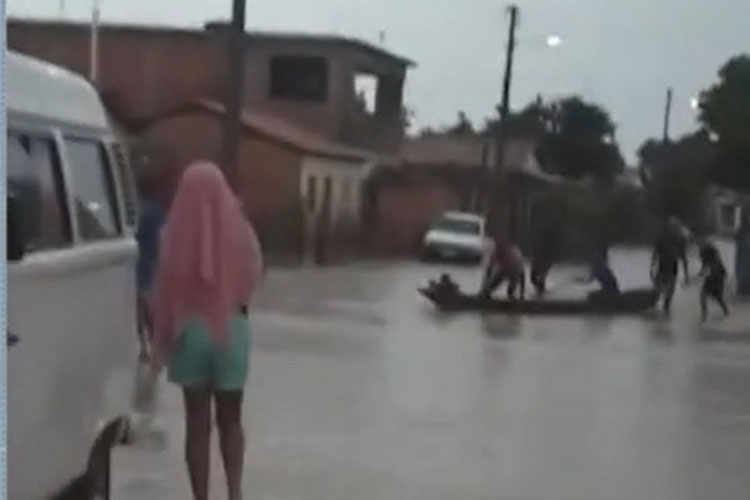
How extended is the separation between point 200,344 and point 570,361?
12.7m

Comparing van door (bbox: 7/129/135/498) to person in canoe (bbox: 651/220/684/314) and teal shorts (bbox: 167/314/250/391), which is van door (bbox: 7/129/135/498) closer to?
teal shorts (bbox: 167/314/250/391)

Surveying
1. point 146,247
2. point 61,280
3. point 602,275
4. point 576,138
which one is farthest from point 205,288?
point 576,138

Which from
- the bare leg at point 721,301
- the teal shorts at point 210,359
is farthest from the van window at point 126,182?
the bare leg at point 721,301

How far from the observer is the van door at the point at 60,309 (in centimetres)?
656

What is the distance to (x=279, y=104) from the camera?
199 feet

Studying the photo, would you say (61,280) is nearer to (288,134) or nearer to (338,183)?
(288,134)

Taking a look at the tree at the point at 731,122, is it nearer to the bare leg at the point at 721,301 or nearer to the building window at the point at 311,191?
the building window at the point at 311,191

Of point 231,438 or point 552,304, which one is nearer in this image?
point 231,438

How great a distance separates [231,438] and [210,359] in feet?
1.73

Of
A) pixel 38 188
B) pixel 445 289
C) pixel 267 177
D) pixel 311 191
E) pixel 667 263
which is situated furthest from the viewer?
pixel 311 191

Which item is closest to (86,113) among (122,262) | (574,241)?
(122,262)

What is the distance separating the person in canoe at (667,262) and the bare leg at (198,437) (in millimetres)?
23392

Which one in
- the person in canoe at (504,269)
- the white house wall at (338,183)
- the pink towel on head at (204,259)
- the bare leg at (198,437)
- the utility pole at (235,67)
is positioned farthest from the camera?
the white house wall at (338,183)

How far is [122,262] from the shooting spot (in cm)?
852
